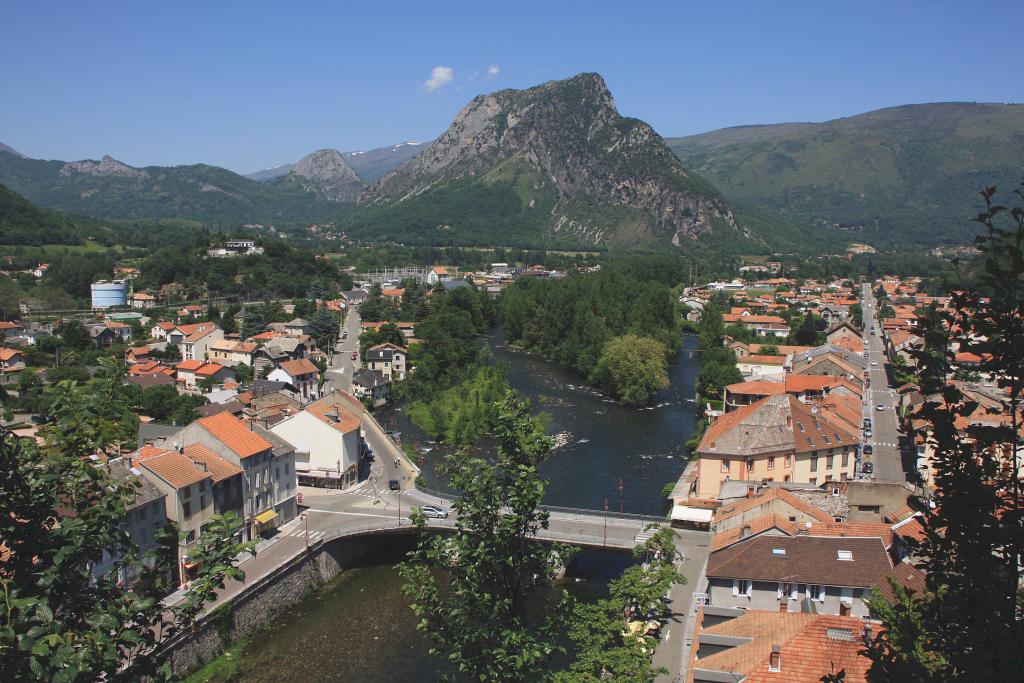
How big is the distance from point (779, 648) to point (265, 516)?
56.9ft

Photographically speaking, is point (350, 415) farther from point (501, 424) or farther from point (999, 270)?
point (999, 270)

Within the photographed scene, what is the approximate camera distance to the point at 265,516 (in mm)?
25500

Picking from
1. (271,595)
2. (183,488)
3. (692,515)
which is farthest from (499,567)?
(692,515)

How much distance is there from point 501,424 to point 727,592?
1374 centimetres

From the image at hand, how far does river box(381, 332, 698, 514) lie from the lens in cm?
3145

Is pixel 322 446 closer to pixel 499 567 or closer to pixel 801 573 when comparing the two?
pixel 801 573

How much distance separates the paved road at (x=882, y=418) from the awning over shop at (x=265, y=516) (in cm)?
2236

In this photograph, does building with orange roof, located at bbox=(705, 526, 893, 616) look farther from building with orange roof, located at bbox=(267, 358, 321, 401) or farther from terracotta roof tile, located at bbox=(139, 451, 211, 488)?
building with orange roof, located at bbox=(267, 358, 321, 401)

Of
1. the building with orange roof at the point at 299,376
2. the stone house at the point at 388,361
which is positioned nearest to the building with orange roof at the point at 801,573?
the building with orange roof at the point at 299,376

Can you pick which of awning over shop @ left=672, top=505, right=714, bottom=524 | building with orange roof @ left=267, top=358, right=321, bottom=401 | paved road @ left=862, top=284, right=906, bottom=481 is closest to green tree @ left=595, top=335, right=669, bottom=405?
paved road @ left=862, top=284, right=906, bottom=481

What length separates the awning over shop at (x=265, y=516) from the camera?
25172 mm

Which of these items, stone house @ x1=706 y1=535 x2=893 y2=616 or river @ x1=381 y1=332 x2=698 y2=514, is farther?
river @ x1=381 y1=332 x2=698 y2=514

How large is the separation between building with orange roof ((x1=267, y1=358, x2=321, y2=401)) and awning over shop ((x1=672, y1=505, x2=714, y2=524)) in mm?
27768

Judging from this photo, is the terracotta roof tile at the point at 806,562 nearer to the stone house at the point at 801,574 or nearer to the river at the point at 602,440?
the stone house at the point at 801,574
